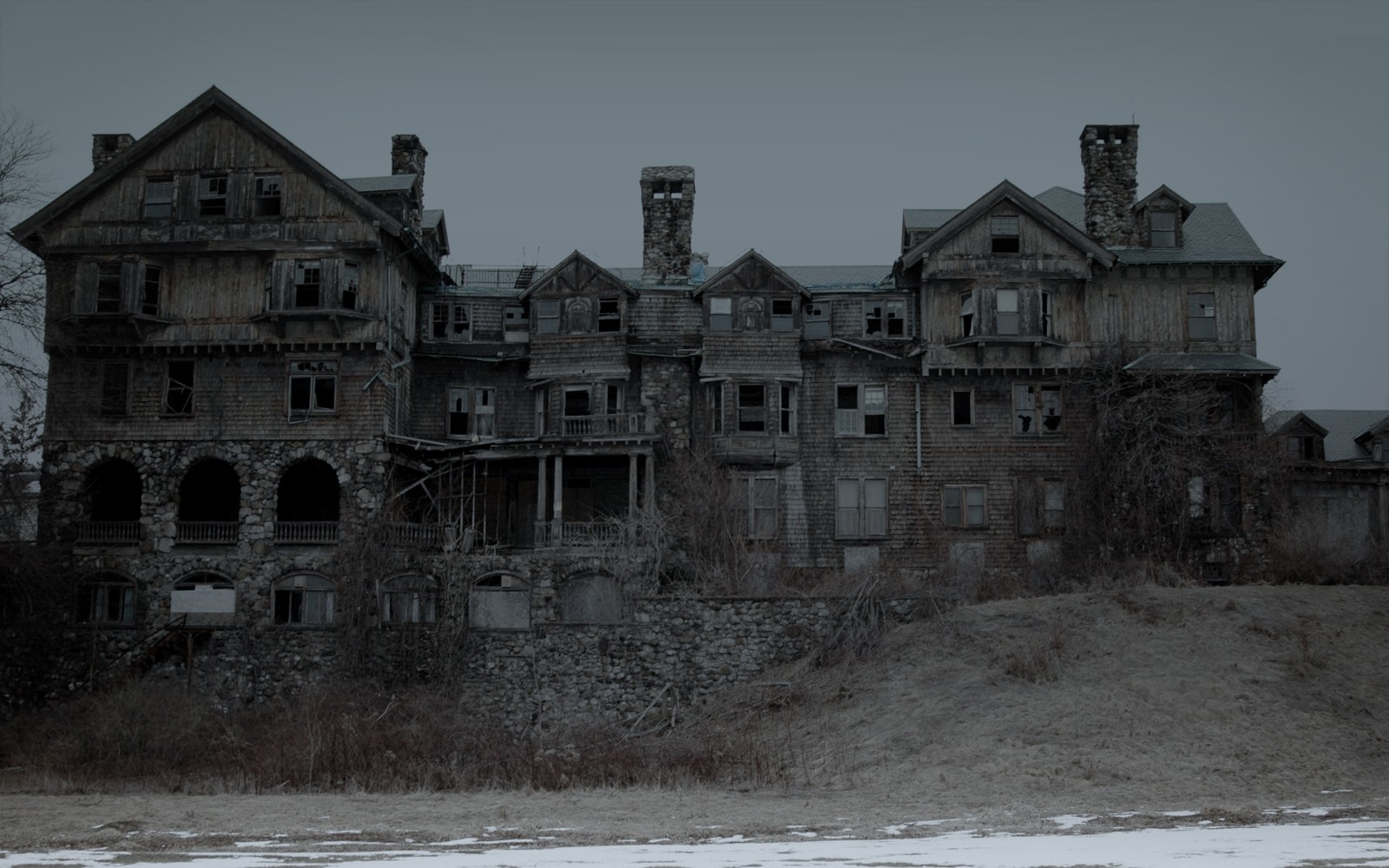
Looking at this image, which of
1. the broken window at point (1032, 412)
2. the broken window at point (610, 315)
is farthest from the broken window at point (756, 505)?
the broken window at point (1032, 412)

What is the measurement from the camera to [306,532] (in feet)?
140

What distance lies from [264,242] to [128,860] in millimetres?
28586

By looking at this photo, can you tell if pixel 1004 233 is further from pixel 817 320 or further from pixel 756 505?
pixel 756 505

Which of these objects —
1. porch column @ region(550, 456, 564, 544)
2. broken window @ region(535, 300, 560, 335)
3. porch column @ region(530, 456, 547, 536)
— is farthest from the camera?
broken window @ region(535, 300, 560, 335)

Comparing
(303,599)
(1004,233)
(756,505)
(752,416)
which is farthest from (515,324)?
→ (1004,233)

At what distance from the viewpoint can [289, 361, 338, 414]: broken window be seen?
43625mm

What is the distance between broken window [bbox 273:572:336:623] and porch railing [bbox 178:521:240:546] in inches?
85.4

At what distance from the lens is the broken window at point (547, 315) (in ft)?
152

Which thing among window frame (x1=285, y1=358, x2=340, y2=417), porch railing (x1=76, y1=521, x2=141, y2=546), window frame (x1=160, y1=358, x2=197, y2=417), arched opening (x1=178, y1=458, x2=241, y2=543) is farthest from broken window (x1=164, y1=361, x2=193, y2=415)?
porch railing (x1=76, y1=521, x2=141, y2=546)

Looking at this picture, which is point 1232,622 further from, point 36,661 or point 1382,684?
point 36,661

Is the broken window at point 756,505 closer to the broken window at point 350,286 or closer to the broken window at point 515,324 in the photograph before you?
the broken window at point 515,324

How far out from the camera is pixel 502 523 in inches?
1826

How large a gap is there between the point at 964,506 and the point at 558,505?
12553 millimetres

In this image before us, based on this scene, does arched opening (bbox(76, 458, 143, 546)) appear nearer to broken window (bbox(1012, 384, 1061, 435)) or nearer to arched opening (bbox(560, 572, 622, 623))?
arched opening (bbox(560, 572, 622, 623))
